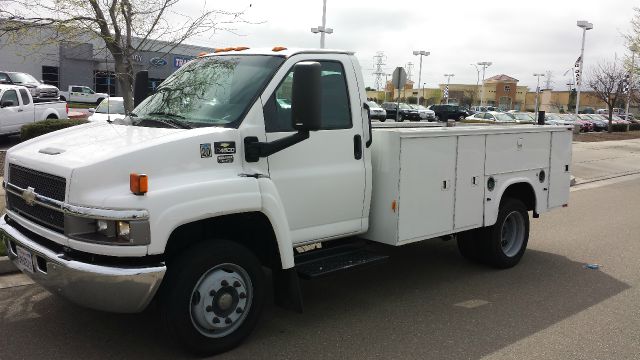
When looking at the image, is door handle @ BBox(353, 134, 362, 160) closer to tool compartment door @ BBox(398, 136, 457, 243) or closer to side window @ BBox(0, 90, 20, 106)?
tool compartment door @ BBox(398, 136, 457, 243)

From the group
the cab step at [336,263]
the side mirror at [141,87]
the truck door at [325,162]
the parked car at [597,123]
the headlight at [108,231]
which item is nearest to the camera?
the headlight at [108,231]

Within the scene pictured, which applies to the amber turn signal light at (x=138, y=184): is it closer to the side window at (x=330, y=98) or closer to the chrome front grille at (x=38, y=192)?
the chrome front grille at (x=38, y=192)

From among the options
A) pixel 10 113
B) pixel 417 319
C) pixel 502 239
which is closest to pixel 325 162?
pixel 417 319

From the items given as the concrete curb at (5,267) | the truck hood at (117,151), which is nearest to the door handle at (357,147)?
the truck hood at (117,151)

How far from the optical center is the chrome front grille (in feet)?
12.7

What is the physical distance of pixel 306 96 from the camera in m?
4.13

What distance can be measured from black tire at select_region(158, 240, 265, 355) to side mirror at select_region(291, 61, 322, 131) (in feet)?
3.28

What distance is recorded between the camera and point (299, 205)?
15.4 ft

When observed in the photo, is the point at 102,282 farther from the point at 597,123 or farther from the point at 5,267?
the point at 597,123

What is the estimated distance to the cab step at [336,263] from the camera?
4.68m

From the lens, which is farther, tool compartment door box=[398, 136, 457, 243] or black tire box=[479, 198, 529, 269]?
black tire box=[479, 198, 529, 269]

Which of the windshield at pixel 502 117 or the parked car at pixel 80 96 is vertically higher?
the parked car at pixel 80 96

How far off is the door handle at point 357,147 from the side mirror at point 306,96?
918 mm

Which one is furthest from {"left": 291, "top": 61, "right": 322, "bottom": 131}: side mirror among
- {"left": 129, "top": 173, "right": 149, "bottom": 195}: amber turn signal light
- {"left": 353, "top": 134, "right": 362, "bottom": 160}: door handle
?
{"left": 129, "top": 173, "right": 149, "bottom": 195}: amber turn signal light
